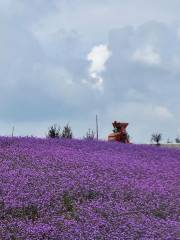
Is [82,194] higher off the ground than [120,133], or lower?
lower

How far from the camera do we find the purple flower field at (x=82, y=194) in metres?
9.05

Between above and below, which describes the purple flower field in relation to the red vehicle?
below

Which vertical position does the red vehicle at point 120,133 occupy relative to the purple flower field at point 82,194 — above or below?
above

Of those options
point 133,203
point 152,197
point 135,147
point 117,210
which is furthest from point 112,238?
point 135,147

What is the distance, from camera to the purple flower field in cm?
905

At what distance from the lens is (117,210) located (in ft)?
33.1

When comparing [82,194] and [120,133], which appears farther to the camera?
[120,133]

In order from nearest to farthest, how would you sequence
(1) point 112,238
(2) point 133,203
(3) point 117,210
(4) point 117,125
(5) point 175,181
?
(1) point 112,238
(3) point 117,210
(2) point 133,203
(5) point 175,181
(4) point 117,125

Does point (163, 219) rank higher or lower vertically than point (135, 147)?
lower

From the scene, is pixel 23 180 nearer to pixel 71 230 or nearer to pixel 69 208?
pixel 69 208

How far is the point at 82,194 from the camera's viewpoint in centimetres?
1111

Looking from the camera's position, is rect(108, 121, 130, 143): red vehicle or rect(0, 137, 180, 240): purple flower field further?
rect(108, 121, 130, 143): red vehicle

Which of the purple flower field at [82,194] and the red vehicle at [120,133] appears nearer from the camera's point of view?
the purple flower field at [82,194]

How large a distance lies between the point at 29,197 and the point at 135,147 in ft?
27.9
